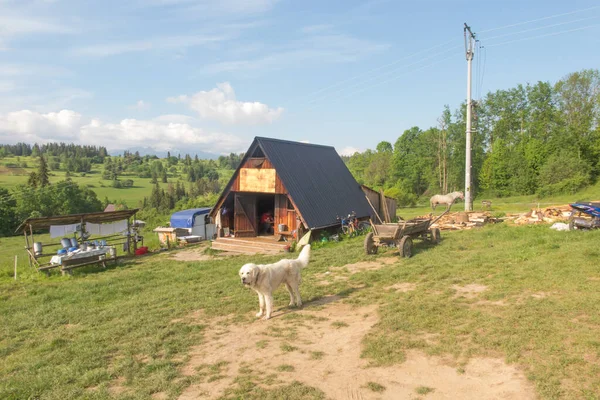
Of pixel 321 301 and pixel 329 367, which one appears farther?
pixel 321 301

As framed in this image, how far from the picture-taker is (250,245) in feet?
65.0

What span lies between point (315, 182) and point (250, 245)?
16.9 ft

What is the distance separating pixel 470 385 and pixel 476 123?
5295 centimetres

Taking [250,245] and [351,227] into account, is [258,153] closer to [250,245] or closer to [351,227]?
[250,245]

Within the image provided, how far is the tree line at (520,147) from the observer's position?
4269 cm

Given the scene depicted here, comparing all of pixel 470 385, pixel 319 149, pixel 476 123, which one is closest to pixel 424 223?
pixel 470 385

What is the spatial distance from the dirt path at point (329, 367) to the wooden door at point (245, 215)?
1330 cm

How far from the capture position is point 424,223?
587 inches

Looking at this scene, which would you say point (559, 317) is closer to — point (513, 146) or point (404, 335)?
point (404, 335)

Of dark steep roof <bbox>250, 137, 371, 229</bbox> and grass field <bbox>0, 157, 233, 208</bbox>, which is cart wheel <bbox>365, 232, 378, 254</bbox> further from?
grass field <bbox>0, 157, 233, 208</bbox>

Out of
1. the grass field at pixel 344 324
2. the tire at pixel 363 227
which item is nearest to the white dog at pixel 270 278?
the grass field at pixel 344 324

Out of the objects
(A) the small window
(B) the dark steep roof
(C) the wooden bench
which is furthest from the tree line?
(C) the wooden bench

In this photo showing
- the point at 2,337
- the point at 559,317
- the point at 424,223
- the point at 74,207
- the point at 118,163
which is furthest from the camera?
the point at 118,163

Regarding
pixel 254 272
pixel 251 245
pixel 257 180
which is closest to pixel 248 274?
pixel 254 272
